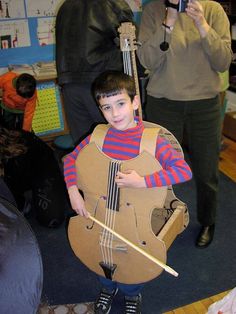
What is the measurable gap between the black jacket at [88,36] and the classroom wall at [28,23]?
1448 mm

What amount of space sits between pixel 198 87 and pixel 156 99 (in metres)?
0.18

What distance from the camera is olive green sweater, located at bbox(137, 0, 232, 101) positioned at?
1.28 meters

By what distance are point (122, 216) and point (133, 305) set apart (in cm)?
49

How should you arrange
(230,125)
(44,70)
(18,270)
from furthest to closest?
(230,125)
(44,70)
(18,270)

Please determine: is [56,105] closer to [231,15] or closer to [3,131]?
[3,131]

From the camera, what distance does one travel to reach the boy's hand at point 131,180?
3.40 ft

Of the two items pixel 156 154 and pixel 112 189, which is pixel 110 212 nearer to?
pixel 112 189

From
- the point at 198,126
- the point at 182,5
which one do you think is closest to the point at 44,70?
the point at 198,126

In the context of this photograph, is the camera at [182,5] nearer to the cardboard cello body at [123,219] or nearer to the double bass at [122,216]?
the double bass at [122,216]

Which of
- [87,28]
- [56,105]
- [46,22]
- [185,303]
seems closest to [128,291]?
[185,303]

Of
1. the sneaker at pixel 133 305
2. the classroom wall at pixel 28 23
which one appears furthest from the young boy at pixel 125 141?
the classroom wall at pixel 28 23

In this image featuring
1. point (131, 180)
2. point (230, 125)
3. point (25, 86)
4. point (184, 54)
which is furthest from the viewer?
point (230, 125)

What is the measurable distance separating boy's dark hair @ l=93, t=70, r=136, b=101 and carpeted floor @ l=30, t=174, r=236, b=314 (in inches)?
35.8

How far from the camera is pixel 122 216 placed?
3.71 feet
